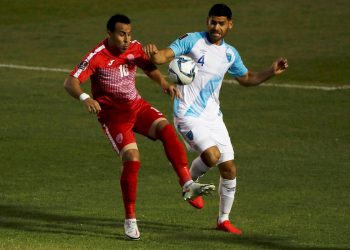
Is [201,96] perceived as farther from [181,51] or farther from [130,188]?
[130,188]

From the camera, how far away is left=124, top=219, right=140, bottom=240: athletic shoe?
1403 centimetres

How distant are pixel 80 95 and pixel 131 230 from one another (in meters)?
1.59

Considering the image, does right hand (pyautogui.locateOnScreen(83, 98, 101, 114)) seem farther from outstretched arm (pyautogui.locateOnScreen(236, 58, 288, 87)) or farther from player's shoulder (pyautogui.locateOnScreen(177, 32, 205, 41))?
outstretched arm (pyautogui.locateOnScreen(236, 58, 288, 87))

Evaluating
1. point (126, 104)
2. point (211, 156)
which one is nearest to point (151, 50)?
point (126, 104)

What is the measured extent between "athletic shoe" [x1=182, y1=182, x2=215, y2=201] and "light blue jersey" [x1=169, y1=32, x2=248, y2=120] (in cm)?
128

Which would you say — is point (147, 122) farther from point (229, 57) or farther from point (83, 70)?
point (229, 57)

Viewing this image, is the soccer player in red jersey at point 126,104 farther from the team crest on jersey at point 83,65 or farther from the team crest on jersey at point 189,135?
the team crest on jersey at point 189,135

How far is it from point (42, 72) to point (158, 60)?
17.6 meters

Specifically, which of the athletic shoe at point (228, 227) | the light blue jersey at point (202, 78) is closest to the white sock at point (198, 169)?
the light blue jersey at point (202, 78)

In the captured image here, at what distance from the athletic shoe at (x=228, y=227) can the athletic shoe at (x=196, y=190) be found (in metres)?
1.02

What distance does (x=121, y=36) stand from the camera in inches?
557

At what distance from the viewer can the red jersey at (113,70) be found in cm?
1425

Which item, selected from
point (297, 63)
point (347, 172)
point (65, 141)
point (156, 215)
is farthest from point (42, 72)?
point (156, 215)

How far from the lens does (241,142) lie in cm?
2259
